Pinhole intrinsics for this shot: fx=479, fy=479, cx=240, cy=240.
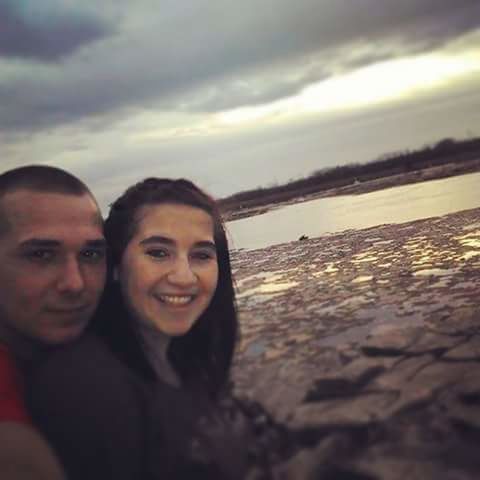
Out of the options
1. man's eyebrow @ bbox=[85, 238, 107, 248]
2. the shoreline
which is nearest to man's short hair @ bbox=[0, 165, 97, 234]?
man's eyebrow @ bbox=[85, 238, 107, 248]

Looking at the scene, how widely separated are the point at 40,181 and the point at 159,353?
0.78 m

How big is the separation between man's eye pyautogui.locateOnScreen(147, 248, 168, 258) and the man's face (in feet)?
0.76

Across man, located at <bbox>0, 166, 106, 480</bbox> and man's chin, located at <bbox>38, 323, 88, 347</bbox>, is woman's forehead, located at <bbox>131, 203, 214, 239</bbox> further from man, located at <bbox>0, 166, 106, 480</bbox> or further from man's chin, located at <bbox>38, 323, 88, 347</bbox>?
man's chin, located at <bbox>38, 323, 88, 347</bbox>

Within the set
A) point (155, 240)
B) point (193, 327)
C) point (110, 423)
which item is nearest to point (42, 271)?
point (155, 240)

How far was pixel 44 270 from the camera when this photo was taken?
5.04ft

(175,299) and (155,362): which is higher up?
(175,299)

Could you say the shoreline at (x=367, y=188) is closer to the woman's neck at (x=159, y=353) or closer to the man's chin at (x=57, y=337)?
the woman's neck at (x=159, y=353)

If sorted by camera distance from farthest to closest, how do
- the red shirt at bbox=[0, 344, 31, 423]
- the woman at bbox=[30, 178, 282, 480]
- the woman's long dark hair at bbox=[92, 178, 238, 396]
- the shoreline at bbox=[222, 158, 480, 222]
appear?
1. the shoreline at bbox=[222, 158, 480, 222]
2. the woman's long dark hair at bbox=[92, 178, 238, 396]
3. the woman at bbox=[30, 178, 282, 480]
4. the red shirt at bbox=[0, 344, 31, 423]

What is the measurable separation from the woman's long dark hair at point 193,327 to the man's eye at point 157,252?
0.11m

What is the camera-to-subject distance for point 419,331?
93.0 inches

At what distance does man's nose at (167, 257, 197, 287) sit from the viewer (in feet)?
5.69

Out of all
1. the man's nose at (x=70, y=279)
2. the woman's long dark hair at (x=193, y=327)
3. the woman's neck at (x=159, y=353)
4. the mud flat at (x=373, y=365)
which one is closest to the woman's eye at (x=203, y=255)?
the woman's long dark hair at (x=193, y=327)

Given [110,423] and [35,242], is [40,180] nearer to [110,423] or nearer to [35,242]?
[35,242]

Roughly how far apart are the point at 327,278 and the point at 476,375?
236 centimetres
